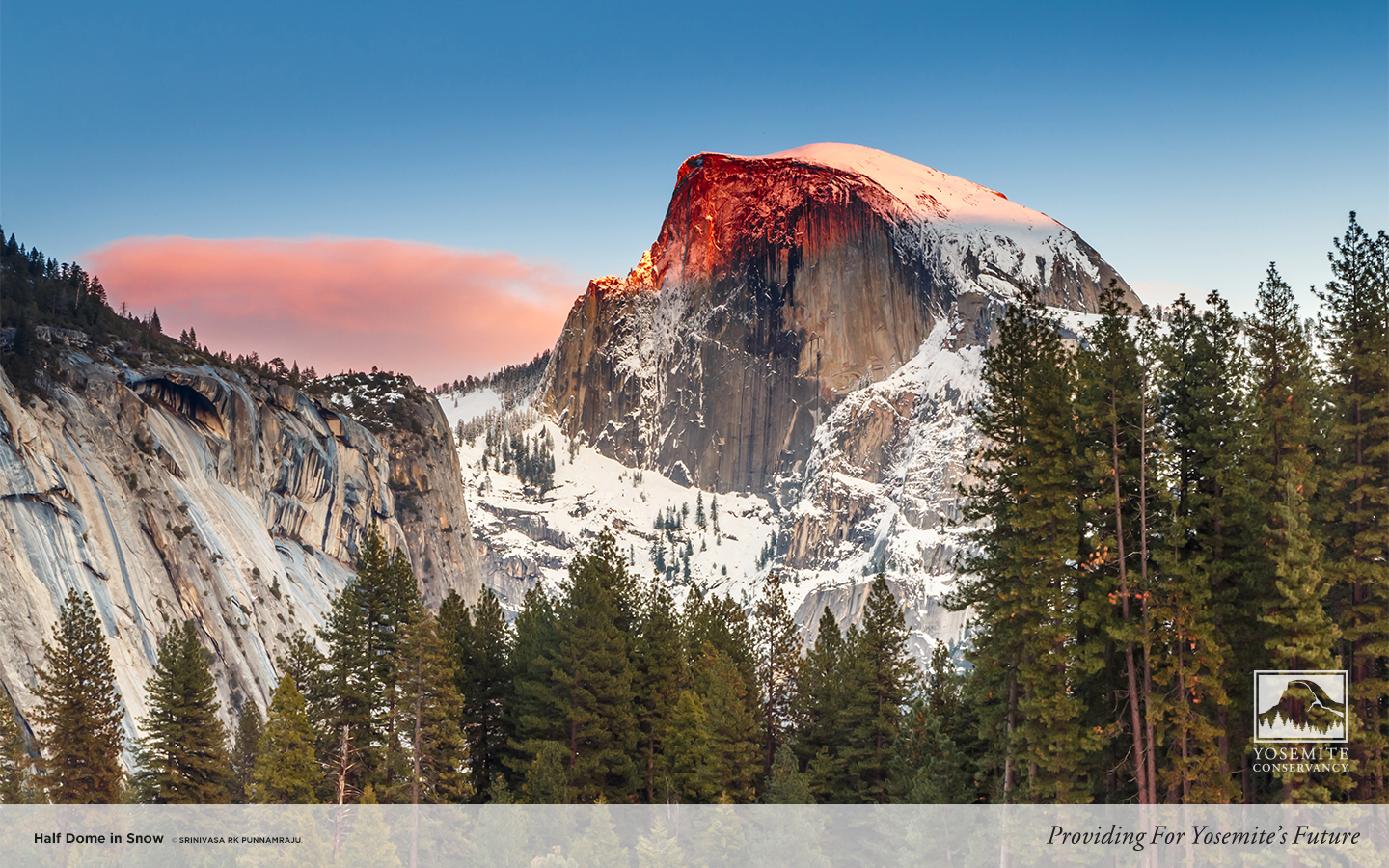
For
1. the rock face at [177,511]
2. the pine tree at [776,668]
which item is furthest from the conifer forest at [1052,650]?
the rock face at [177,511]

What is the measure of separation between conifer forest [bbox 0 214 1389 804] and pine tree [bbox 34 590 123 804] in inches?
4.5

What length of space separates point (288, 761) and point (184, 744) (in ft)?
23.9

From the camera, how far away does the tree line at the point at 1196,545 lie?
32.6m

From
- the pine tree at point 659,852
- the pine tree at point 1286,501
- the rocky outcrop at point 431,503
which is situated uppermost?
the rocky outcrop at point 431,503

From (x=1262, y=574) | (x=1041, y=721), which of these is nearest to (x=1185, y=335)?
(x=1262, y=574)

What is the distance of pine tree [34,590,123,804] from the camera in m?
44.5

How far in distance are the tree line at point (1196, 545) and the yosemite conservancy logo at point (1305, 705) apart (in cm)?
31

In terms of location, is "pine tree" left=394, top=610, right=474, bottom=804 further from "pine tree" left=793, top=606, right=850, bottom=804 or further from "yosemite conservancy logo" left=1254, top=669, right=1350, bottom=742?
"yosemite conservancy logo" left=1254, top=669, right=1350, bottom=742

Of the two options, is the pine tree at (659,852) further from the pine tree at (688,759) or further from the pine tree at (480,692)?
the pine tree at (480,692)

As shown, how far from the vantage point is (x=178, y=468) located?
322 ft

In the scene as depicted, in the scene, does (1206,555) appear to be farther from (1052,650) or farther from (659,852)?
(659,852)

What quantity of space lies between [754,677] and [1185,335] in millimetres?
30947

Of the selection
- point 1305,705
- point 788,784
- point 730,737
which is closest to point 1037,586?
point 1305,705

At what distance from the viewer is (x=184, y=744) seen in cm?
4697
